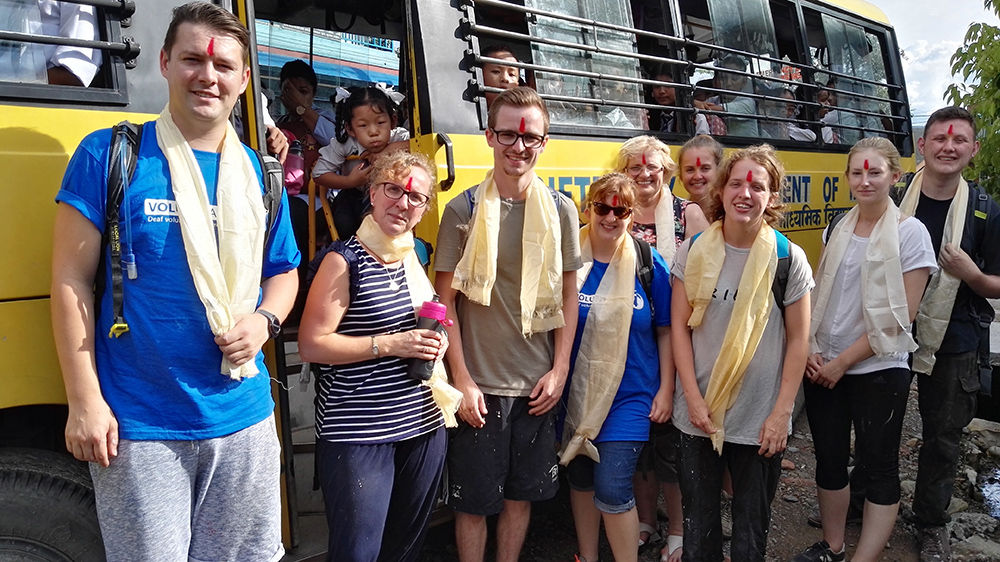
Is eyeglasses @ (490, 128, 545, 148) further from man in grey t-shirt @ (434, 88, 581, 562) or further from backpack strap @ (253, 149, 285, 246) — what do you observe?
backpack strap @ (253, 149, 285, 246)

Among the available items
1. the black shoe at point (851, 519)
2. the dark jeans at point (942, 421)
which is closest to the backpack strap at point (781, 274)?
the dark jeans at point (942, 421)

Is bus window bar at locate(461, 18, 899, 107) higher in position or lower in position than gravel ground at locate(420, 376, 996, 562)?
higher

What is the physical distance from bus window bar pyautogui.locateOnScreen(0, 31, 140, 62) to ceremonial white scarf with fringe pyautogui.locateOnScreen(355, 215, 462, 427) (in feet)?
2.91

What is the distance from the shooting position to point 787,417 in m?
2.73

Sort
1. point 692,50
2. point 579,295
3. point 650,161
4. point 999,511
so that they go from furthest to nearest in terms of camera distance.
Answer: point 692,50
point 999,511
point 650,161
point 579,295

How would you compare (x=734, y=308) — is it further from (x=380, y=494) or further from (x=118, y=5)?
(x=118, y=5)

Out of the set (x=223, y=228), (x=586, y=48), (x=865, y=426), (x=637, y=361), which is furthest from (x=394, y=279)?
(x=865, y=426)

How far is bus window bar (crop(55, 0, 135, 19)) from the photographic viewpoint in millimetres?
2012

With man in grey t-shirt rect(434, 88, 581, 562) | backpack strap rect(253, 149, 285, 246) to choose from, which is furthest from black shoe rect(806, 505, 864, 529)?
backpack strap rect(253, 149, 285, 246)

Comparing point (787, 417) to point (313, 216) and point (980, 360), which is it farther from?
point (313, 216)

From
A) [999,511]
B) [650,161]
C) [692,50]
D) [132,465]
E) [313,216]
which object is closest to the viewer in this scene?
[132,465]

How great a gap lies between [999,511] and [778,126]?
275cm

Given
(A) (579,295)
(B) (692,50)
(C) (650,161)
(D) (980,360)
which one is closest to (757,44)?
(B) (692,50)

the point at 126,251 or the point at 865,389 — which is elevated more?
the point at 126,251
